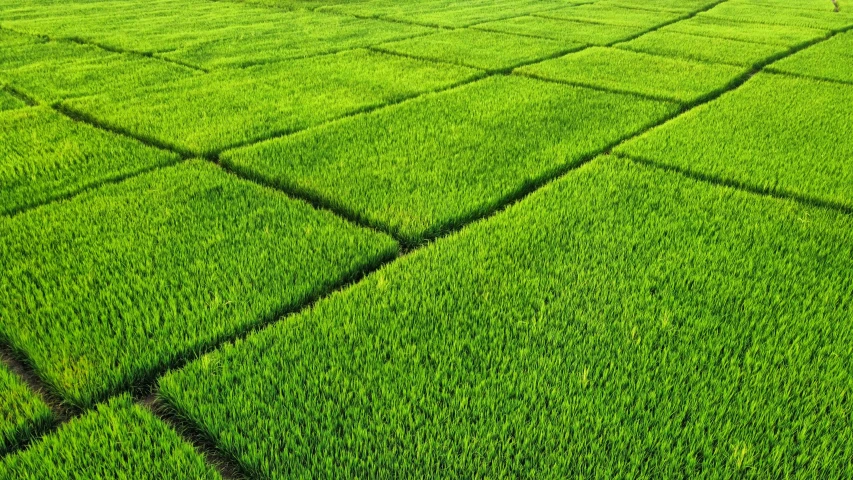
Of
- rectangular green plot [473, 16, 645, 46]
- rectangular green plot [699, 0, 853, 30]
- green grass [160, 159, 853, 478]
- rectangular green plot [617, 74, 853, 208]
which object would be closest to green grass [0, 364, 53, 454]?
green grass [160, 159, 853, 478]

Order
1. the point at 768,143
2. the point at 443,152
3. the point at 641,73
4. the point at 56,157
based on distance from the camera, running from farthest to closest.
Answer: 1. the point at 641,73
2. the point at 768,143
3. the point at 443,152
4. the point at 56,157

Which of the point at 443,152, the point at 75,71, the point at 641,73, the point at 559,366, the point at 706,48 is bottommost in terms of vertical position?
the point at 559,366

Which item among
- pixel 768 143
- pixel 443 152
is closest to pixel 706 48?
pixel 768 143

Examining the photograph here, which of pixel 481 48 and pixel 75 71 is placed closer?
pixel 75 71

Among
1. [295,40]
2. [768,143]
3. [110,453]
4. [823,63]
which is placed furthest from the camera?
[295,40]

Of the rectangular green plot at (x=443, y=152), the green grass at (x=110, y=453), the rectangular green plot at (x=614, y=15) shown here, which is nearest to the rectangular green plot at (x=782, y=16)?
the rectangular green plot at (x=614, y=15)

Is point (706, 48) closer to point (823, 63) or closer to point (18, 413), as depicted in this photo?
point (823, 63)

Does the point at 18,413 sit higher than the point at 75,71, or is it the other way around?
the point at 75,71
